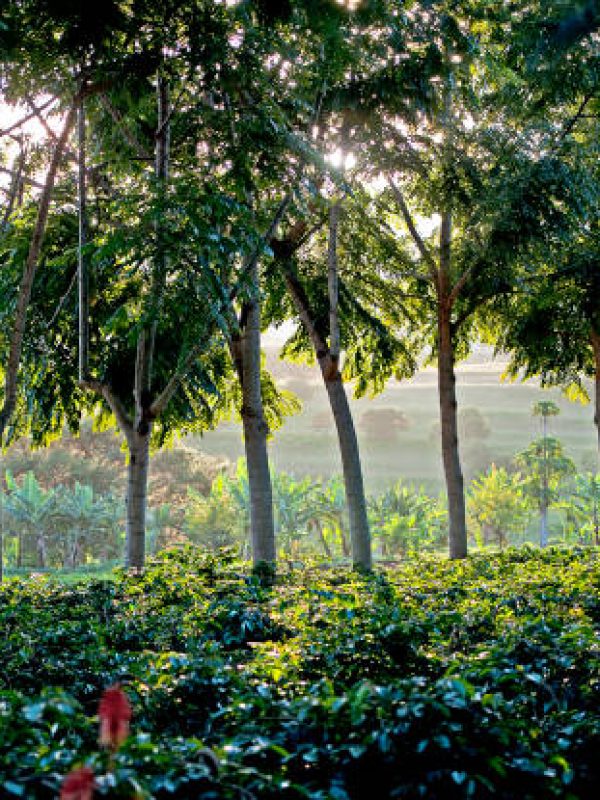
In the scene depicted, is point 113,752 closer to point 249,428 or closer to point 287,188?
point 287,188

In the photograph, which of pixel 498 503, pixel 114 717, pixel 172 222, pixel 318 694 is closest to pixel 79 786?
pixel 114 717

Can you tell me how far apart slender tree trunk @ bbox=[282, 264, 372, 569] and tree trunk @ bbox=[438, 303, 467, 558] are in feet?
8.91

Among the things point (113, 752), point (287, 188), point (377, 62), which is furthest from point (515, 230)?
point (113, 752)

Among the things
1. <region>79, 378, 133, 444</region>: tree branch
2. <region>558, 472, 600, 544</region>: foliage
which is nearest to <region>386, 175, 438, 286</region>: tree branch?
<region>79, 378, 133, 444</region>: tree branch

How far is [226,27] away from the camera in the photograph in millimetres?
7156

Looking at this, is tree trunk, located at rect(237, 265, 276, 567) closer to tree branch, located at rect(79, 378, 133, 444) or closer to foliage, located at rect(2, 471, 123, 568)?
tree branch, located at rect(79, 378, 133, 444)

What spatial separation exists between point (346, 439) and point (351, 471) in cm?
48

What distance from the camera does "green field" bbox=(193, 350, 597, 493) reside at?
338ft

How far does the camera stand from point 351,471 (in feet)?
41.5

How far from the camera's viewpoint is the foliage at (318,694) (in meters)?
2.84

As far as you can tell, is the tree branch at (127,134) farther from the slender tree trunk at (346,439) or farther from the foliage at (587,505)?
the foliage at (587,505)

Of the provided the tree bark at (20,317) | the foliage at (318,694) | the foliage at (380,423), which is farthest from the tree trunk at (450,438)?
the foliage at (380,423)

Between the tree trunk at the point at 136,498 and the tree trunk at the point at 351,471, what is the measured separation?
2.84 meters

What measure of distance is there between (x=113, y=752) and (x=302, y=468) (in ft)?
352
